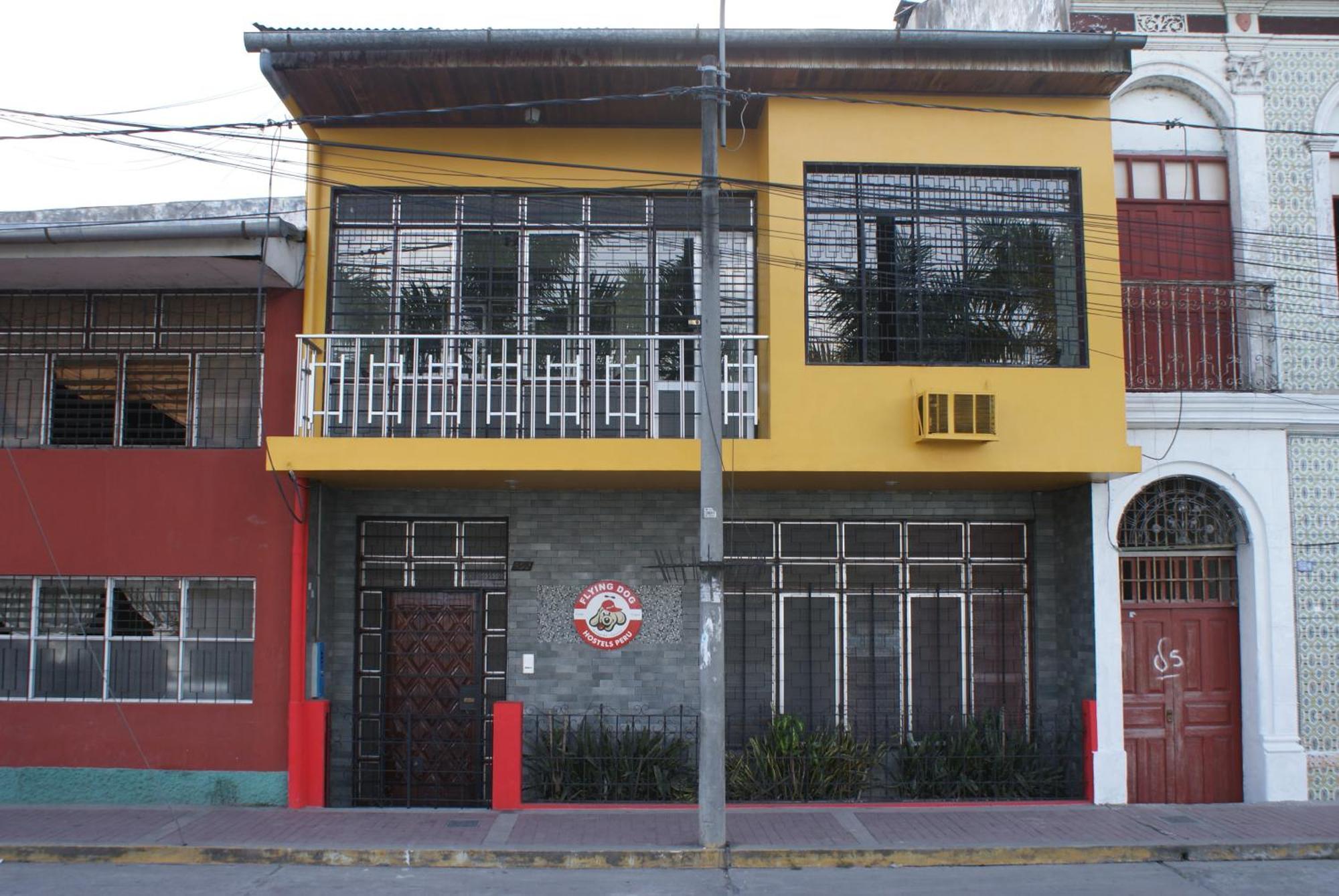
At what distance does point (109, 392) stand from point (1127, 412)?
33.2 ft

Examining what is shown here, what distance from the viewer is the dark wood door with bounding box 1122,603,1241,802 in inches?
432

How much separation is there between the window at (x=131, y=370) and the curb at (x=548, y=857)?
3.91m

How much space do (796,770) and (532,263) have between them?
5659 millimetres

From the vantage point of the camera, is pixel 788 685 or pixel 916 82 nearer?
pixel 916 82

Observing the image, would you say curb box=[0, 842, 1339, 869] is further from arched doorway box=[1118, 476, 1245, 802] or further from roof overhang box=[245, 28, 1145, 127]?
roof overhang box=[245, 28, 1145, 127]

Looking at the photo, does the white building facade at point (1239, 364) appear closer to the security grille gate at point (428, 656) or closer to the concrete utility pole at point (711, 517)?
the concrete utility pole at point (711, 517)

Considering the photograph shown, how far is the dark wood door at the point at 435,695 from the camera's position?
11242 millimetres

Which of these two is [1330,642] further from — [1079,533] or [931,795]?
[931,795]

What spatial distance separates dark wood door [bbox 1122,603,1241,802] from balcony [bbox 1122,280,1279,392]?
2.29 meters

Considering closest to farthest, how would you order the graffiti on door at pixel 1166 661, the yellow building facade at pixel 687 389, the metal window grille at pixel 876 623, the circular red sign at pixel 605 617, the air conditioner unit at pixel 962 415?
the air conditioner unit at pixel 962 415, the yellow building facade at pixel 687 389, the graffiti on door at pixel 1166 661, the circular red sign at pixel 605 617, the metal window grille at pixel 876 623

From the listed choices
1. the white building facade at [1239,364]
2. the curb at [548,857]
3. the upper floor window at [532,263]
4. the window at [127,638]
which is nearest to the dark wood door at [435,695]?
the window at [127,638]

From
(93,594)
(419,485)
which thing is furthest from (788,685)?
(93,594)

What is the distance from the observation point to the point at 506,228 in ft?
36.8

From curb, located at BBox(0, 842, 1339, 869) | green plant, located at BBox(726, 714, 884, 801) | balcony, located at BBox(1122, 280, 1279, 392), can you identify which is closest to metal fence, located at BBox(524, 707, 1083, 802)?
green plant, located at BBox(726, 714, 884, 801)
